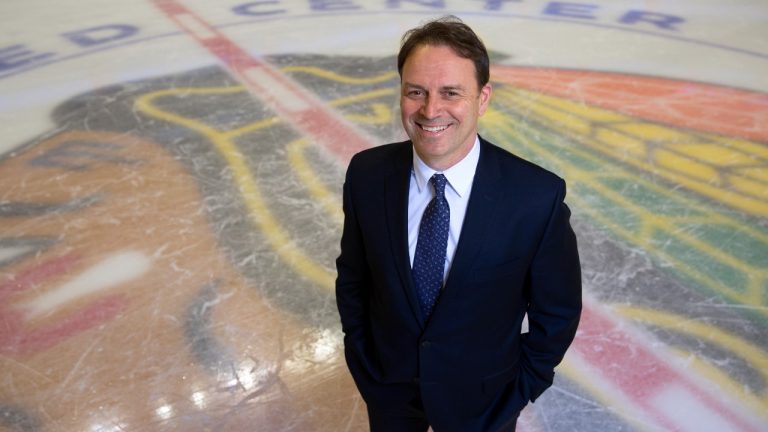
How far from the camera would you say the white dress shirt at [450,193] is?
4.19 feet

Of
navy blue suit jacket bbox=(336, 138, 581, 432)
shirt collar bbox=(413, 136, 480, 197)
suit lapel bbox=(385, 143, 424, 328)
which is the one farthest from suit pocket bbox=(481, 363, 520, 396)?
shirt collar bbox=(413, 136, 480, 197)

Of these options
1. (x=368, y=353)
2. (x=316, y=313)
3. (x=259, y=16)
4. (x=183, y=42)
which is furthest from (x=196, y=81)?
(x=368, y=353)

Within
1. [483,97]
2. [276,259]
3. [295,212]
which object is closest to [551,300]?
[483,97]

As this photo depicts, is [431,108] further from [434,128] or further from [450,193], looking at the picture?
[450,193]

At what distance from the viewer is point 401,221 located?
51.9 inches

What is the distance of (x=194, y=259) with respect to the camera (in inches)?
Result: 117

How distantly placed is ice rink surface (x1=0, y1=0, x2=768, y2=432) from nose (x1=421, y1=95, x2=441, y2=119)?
1321 mm

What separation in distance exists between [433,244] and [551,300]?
0.31 meters

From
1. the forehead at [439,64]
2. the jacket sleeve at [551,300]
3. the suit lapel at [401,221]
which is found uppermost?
the forehead at [439,64]

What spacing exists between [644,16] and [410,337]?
5.76 metres

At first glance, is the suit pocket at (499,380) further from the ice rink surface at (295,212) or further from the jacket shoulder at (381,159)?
the ice rink surface at (295,212)

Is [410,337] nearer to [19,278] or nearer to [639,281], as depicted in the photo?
[639,281]

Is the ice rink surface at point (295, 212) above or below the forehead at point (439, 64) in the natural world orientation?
below

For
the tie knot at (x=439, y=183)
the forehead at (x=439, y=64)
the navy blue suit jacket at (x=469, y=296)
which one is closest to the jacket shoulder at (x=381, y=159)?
the navy blue suit jacket at (x=469, y=296)
